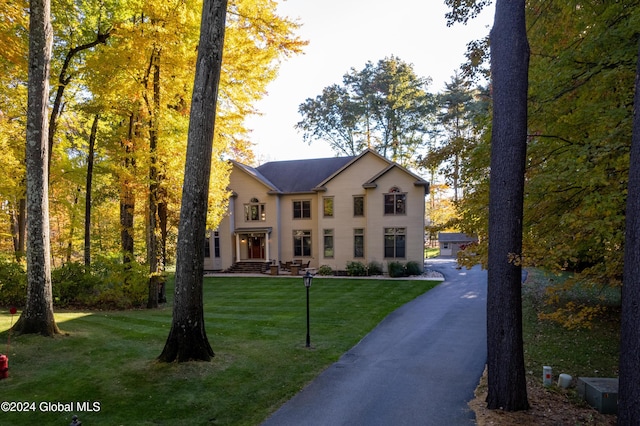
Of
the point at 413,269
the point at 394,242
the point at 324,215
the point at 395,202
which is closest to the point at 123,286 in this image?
the point at 324,215

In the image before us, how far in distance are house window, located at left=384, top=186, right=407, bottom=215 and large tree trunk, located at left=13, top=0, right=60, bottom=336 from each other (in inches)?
742

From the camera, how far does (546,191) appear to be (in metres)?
6.64

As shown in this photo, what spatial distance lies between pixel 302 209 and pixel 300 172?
3361 mm

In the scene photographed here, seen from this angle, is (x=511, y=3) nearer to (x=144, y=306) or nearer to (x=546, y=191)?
(x=546, y=191)

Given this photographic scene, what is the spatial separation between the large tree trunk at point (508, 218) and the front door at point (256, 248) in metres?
23.1

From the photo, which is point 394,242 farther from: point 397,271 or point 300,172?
point 300,172

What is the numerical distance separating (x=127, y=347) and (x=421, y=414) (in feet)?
21.7

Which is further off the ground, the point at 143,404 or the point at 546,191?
the point at 546,191

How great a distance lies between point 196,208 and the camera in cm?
695

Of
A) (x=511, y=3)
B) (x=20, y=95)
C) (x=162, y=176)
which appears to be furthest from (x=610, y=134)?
(x=20, y=95)

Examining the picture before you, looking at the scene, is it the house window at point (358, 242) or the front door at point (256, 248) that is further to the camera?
the front door at point (256, 248)

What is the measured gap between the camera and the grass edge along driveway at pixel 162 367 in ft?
17.5

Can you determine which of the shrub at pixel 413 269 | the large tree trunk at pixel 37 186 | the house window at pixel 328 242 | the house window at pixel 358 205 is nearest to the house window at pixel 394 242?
the shrub at pixel 413 269

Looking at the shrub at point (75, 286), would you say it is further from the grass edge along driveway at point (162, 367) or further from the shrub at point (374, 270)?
the shrub at point (374, 270)
